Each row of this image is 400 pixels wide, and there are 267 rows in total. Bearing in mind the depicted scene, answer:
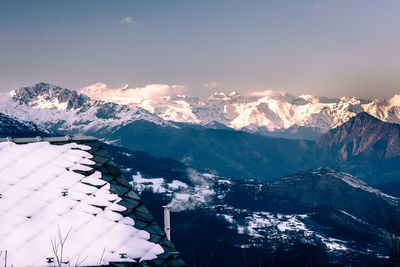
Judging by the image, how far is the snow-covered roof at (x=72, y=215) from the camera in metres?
10.5

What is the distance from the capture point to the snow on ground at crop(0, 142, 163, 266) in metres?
10.5

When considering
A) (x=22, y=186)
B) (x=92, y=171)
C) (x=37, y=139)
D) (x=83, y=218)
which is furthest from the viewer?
(x=37, y=139)

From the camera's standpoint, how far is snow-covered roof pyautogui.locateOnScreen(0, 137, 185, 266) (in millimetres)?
10453

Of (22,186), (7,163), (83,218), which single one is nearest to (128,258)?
(83,218)

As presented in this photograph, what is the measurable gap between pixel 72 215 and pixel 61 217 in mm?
284

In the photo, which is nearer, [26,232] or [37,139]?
[26,232]

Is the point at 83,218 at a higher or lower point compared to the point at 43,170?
lower

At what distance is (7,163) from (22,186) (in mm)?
1345

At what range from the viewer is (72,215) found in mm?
11180

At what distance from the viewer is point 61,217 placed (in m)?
11.1

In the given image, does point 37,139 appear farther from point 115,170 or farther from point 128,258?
point 128,258

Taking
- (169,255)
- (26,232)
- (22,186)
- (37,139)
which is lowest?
(169,255)

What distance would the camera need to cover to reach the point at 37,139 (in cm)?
1420

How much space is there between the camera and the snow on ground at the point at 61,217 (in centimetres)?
1045
